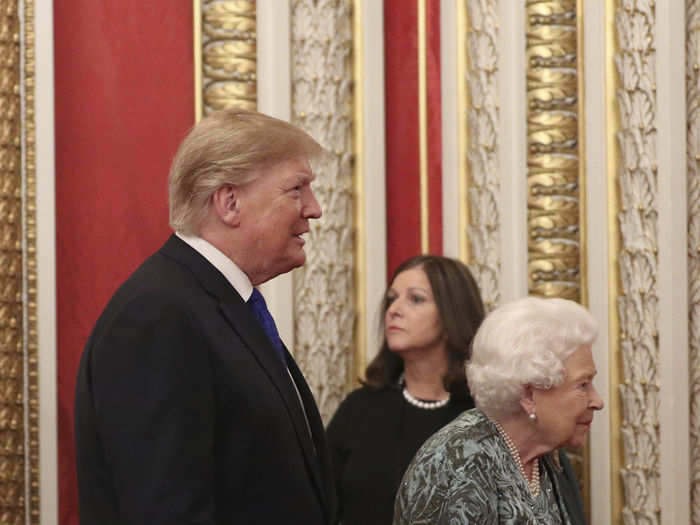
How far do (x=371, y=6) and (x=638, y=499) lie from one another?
1.70m

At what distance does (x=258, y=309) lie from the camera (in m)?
2.14

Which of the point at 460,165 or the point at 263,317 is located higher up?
the point at 460,165

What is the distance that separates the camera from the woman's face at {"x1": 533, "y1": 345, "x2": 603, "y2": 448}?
243cm

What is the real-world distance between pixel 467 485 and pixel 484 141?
4.66 ft

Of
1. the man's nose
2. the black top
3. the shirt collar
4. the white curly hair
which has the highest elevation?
the man's nose

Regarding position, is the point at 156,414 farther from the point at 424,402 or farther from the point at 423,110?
the point at 423,110

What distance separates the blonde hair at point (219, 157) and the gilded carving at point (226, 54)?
133 cm

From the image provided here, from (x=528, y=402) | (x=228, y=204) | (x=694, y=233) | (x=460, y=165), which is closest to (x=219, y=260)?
(x=228, y=204)

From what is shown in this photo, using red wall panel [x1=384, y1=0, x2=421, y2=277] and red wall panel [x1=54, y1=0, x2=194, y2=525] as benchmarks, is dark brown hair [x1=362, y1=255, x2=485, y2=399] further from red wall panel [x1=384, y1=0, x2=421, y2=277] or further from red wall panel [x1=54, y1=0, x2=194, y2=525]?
red wall panel [x1=54, y1=0, x2=194, y2=525]

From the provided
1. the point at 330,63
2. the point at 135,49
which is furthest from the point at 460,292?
the point at 135,49

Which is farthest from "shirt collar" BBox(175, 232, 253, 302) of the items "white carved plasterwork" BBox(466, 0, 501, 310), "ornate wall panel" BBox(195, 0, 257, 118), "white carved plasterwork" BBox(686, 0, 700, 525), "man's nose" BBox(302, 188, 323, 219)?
"white carved plasterwork" BBox(686, 0, 700, 525)

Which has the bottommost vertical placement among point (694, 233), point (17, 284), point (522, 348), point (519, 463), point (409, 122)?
point (519, 463)

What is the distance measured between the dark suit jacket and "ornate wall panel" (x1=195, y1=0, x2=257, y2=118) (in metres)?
1.41

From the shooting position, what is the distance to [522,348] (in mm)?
2416
